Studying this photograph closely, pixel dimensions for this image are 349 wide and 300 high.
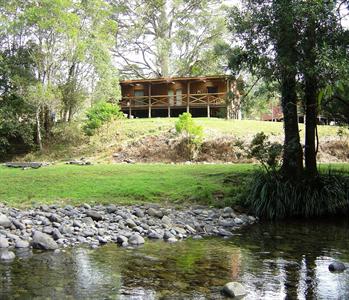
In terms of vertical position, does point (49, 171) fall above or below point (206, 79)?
below

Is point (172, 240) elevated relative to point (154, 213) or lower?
lower

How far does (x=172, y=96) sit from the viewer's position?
32188 mm

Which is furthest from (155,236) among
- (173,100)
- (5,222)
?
(173,100)

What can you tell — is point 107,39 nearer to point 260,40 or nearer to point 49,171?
point 49,171

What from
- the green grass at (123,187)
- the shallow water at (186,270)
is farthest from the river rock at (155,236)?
the green grass at (123,187)

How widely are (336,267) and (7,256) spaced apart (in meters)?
5.24

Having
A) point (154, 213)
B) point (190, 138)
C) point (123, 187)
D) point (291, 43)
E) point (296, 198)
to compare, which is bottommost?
point (154, 213)

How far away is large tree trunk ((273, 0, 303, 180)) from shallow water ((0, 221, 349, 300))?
329 cm

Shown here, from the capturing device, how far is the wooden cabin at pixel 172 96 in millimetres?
32281

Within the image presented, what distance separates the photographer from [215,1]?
3766 cm

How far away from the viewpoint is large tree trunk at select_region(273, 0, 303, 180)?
9.47m

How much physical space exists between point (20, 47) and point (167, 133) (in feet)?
33.8

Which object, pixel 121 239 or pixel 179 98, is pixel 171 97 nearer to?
pixel 179 98

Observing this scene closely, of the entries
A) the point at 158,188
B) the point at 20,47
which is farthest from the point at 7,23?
the point at 158,188
